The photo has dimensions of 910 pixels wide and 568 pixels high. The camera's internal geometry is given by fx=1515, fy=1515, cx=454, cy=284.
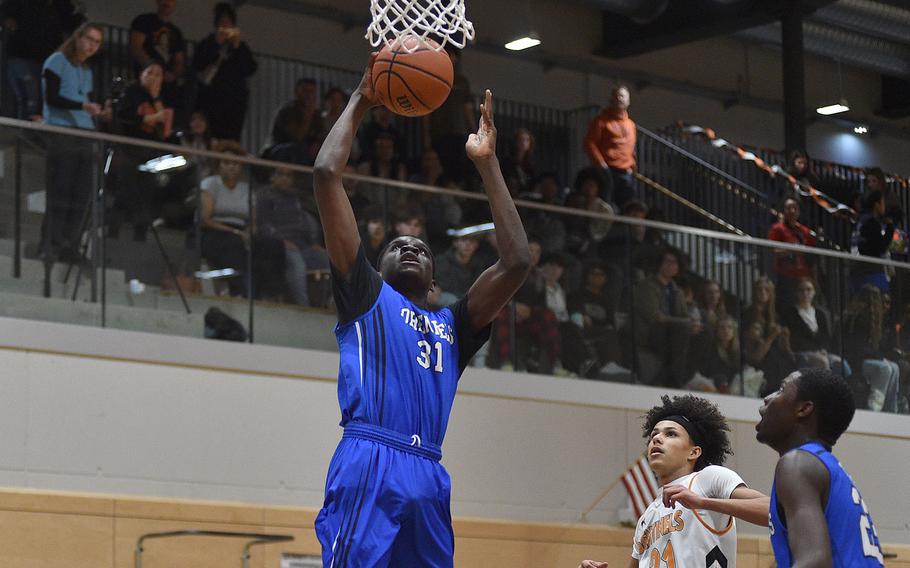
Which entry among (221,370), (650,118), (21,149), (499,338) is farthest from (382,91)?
(650,118)

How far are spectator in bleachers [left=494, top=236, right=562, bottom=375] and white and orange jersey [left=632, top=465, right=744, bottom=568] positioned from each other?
4993 millimetres

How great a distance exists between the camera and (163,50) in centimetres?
1195

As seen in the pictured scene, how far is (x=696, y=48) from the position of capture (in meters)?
20.8

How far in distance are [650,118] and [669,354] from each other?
327 inches

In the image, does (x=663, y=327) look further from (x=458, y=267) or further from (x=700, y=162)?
(x=700, y=162)

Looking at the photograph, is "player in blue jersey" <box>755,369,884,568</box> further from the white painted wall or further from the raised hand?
the white painted wall

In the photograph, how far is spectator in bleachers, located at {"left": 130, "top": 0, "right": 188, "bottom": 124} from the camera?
455 inches

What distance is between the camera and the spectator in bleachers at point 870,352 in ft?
42.5

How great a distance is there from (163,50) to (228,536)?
4.12m

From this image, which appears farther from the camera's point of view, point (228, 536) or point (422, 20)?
point (228, 536)

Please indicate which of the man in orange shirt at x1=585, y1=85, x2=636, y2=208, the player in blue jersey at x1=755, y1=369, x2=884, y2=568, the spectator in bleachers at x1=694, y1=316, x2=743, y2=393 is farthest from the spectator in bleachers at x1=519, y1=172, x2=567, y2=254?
the player in blue jersey at x1=755, y1=369, x2=884, y2=568

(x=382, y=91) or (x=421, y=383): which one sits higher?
(x=382, y=91)

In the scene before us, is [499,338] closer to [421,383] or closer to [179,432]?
[179,432]

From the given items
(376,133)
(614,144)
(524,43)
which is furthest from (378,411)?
(524,43)
